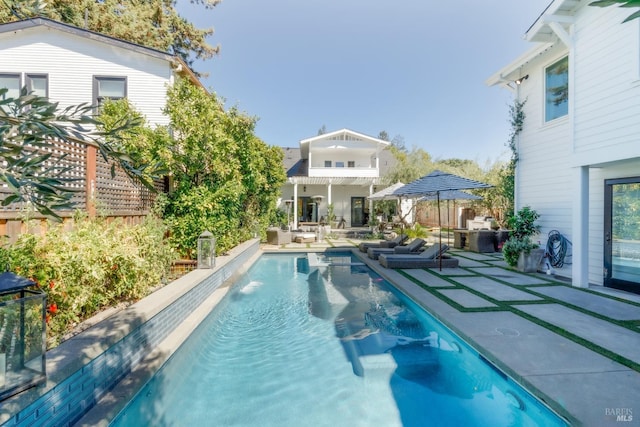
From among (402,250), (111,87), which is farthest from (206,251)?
(111,87)

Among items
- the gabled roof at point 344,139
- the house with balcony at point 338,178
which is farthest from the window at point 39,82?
the gabled roof at point 344,139

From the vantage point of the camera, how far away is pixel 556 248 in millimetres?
9117

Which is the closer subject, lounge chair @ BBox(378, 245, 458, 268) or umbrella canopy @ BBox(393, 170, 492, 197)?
umbrella canopy @ BBox(393, 170, 492, 197)

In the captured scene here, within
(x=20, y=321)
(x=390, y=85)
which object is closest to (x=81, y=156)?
(x=20, y=321)

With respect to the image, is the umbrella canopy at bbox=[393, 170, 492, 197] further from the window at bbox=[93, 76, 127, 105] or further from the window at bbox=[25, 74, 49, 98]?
the window at bbox=[25, 74, 49, 98]

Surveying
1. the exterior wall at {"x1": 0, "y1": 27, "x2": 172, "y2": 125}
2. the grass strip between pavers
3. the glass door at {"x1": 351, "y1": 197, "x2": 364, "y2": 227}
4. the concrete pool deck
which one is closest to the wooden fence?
the exterior wall at {"x1": 0, "y1": 27, "x2": 172, "y2": 125}

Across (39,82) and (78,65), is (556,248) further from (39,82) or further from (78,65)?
(39,82)

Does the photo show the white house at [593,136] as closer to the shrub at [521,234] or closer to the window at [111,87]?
the shrub at [521,234]

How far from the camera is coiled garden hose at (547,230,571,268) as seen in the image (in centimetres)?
886

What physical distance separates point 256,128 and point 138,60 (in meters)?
4.99

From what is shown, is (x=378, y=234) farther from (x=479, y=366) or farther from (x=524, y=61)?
(x=479, y=366)

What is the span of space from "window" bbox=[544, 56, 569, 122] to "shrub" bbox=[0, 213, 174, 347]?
36.8 ft

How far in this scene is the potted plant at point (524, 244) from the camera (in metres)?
9.23

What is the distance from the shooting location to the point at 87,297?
13.9 ft
